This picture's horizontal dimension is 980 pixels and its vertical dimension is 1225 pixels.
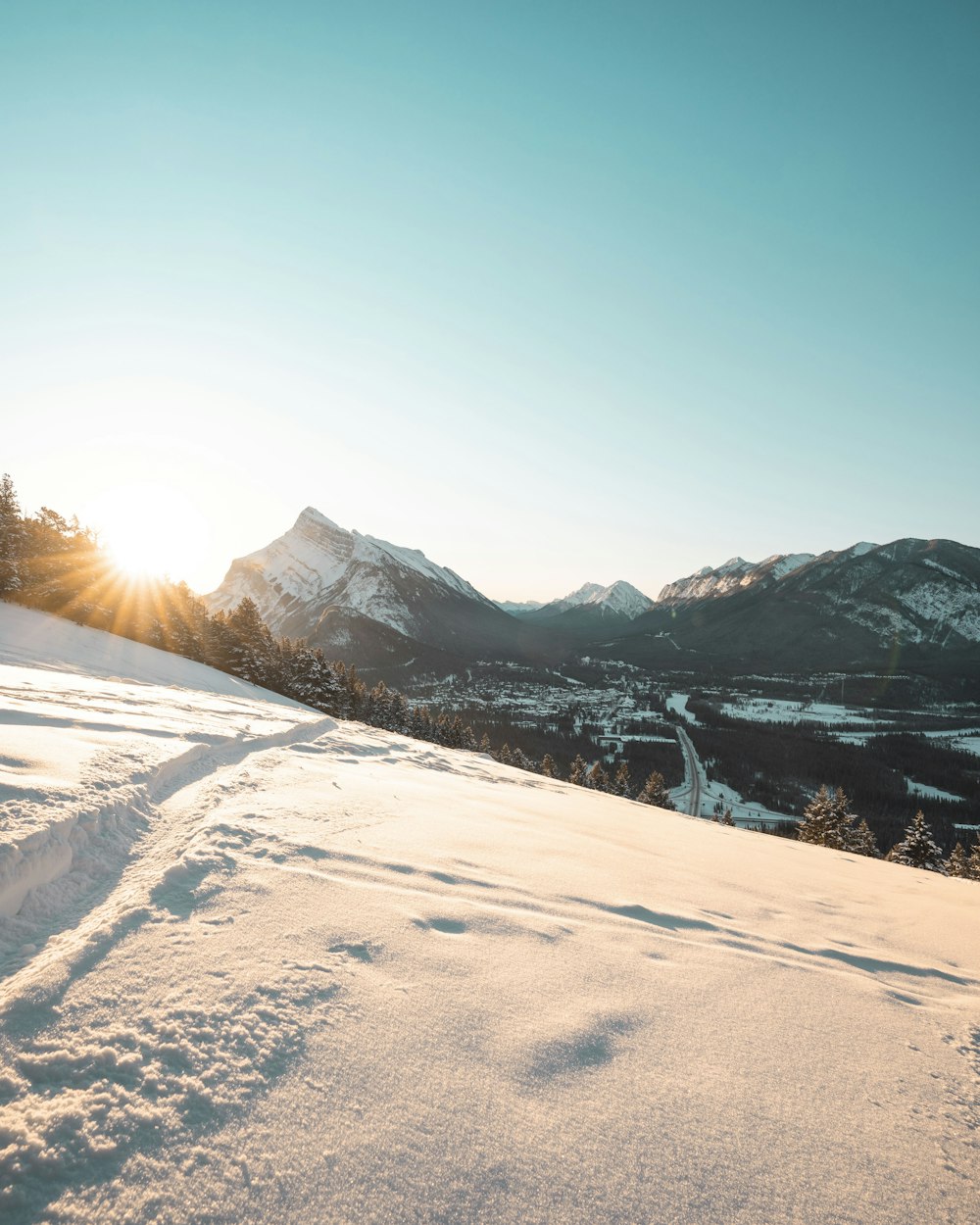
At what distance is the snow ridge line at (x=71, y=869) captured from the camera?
2.59 metres

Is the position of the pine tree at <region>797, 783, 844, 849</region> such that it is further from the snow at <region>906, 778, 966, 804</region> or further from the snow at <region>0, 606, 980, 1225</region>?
the snow at <region>906, 778, 966, 804</region>

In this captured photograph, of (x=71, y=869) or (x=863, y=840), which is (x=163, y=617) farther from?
(x=863, y=840)

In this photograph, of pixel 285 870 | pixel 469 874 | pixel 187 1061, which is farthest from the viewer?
pixel 469 874

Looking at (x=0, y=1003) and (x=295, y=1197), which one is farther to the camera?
(x=0, y=1003)

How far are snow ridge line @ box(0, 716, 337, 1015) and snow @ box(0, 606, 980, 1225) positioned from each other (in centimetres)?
3

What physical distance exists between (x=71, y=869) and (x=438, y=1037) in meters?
3.20

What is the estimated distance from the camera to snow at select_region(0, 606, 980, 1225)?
5.85 ft

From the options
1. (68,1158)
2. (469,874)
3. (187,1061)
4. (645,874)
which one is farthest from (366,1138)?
(645,874)

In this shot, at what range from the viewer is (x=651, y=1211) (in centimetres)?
178

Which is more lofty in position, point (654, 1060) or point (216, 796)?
point (654, 1060)

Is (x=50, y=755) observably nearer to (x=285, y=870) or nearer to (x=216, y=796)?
(x=216, y=796)

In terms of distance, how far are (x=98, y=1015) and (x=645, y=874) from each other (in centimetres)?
518

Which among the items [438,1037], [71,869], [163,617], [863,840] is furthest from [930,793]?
[71,869]

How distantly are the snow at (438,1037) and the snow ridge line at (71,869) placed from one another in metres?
0.03
